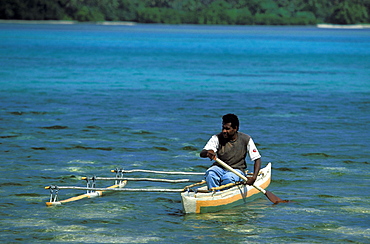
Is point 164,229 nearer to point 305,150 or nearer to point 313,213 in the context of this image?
point 313,213

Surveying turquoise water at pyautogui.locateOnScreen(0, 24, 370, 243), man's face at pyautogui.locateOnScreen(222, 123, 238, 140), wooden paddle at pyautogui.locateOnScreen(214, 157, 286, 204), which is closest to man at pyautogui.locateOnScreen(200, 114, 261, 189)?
man's face at pyautogui.locateOnScreen(222, 123, 238, 140)

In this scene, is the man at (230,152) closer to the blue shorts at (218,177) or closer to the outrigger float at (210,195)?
the blue shorts at (218,177)

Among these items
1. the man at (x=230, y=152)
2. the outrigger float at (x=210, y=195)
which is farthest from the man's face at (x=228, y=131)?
the outrigger float at (x=210, y=195)

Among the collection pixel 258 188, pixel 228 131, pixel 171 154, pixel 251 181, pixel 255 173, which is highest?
pixel 228 131

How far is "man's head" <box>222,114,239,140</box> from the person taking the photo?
10781 mm

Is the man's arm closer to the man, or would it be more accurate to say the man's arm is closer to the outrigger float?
the man

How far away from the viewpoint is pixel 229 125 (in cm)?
1080

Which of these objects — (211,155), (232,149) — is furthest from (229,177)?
(211,155)

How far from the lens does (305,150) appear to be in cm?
1762

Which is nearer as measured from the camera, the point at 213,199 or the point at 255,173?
the point at 213,199

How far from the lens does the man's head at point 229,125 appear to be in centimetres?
1078

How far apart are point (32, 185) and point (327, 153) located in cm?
757

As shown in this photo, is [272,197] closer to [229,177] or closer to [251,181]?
[251,181]

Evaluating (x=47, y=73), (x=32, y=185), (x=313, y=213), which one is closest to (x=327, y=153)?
(x=313, y=213)
